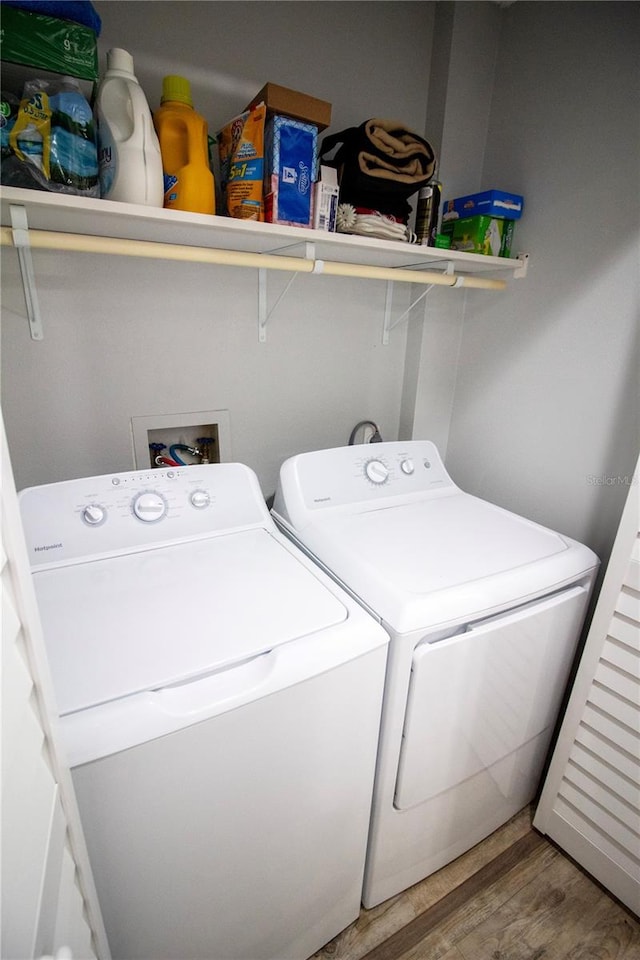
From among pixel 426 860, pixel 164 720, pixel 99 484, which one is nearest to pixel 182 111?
pixel 99 484

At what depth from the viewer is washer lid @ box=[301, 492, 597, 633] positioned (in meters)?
1.13

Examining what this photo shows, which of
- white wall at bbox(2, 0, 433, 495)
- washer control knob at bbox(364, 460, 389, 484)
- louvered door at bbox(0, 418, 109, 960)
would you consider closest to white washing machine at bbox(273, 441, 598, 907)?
washer control knob at bbox(364, 460, 389, 484)

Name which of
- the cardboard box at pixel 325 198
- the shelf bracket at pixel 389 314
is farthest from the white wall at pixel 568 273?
the cardboard box at pixel 325 198

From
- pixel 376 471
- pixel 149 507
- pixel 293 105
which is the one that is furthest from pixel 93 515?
pixel 293 105

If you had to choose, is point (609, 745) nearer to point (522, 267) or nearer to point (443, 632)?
point (443, 632)

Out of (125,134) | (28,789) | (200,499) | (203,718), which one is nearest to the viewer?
(28,789)

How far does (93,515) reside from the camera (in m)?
1.26

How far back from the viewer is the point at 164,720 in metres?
0.82

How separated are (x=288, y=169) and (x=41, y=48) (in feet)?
1.86

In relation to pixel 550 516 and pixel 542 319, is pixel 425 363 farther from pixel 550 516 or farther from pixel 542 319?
pixel 550 516

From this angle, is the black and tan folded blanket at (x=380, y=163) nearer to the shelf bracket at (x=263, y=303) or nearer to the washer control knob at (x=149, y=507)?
the shelf bracket at (x=263, y=303)

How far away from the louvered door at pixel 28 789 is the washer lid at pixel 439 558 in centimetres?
70

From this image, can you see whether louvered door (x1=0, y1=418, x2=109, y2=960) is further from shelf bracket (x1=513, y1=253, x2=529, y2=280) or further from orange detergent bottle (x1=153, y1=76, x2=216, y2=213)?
shelf bracket (x1=513, y1=253, x2=529, y2=280)

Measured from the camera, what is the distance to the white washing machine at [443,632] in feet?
3.73
